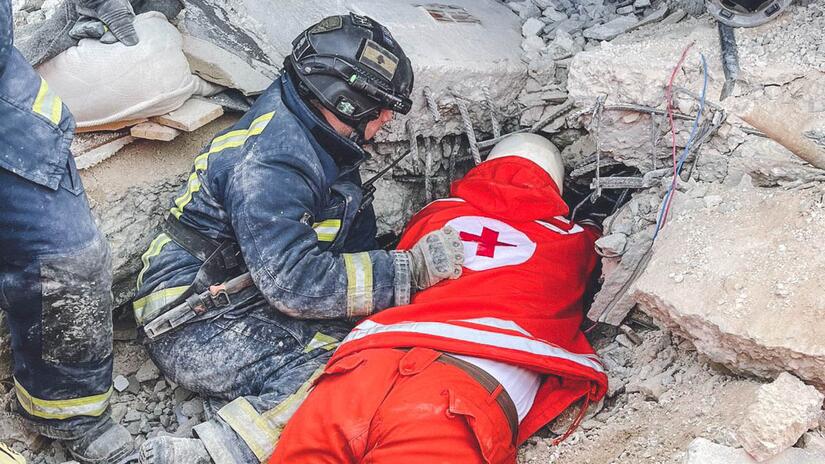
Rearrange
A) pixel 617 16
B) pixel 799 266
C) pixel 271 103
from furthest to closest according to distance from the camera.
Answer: pixel 617 16
pixel 271 103
pixel 799 266

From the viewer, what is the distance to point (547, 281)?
3135 mm

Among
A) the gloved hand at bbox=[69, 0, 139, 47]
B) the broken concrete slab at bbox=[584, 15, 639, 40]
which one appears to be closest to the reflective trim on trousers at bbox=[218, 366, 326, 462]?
the gloved hand at bbox=[69, 0, 139, 47]

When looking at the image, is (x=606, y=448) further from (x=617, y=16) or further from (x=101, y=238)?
(x=617, y=16)

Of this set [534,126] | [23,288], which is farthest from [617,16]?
[23,288]

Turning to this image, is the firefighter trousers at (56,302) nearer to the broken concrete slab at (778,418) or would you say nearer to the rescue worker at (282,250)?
the rescue worker at (282,250)

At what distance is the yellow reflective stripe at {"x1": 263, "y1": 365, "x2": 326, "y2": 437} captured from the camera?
9.23 ft

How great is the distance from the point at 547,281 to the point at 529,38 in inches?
65.0

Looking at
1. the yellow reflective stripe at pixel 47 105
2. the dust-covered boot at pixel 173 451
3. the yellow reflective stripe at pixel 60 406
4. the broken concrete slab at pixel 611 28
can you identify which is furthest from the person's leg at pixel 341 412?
the broken concrete slab at pixel 611 28

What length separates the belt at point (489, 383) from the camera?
2.70 m

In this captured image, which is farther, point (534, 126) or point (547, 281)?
point (534, 126)

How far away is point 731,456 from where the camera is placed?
7.15 feet

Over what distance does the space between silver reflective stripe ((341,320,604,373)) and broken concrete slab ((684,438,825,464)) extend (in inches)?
28.9

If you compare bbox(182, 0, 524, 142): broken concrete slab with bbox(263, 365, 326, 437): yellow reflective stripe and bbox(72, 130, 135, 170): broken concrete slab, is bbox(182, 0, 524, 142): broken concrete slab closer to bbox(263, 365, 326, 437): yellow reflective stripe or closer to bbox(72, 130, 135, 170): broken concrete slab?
bbox(72, 130, 135, 170): broken concrete slab

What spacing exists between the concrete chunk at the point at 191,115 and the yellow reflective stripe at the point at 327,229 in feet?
2.17
